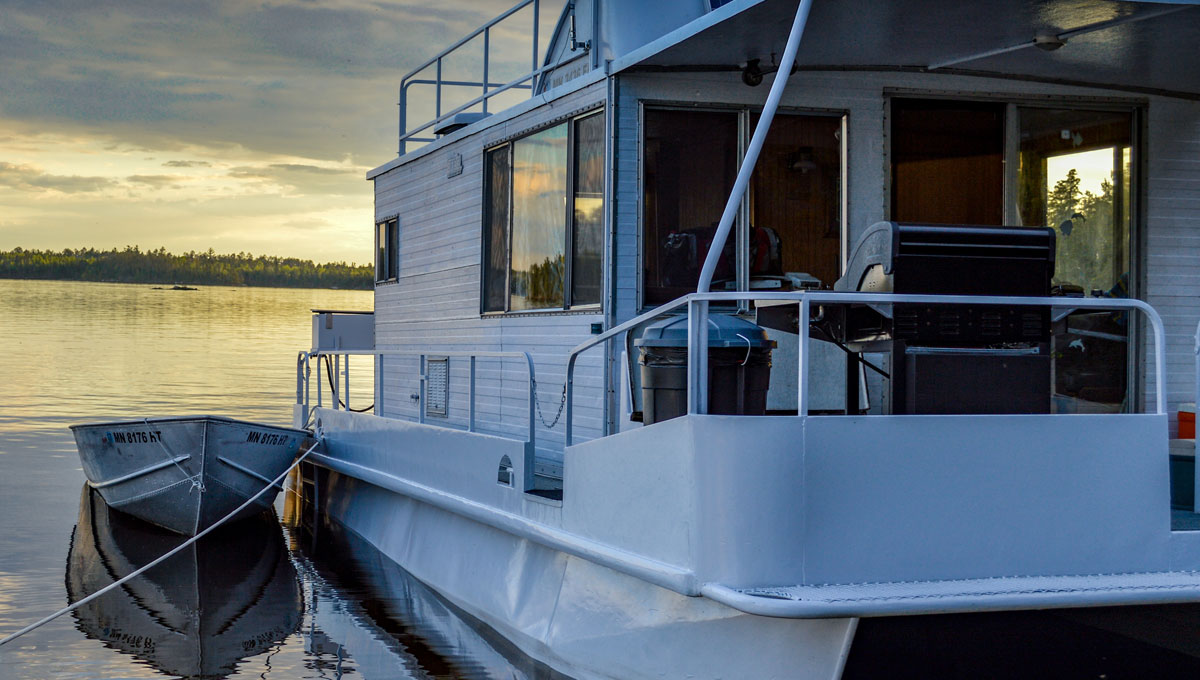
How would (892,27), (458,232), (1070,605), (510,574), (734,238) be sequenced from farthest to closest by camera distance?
(458,232) < (510,574) < (734,238) < (892,27) < (1070,605)

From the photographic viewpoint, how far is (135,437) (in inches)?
450

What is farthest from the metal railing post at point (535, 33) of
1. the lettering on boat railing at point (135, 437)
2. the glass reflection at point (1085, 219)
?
the lettering on boat railing at point (135, 437)

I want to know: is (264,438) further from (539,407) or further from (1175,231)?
(1175,231)

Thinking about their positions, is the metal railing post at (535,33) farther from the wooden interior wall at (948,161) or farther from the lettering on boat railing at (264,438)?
the lettering on boat railing at (264,438)

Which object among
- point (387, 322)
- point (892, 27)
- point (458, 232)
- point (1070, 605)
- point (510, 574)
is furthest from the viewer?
point (387, 322)

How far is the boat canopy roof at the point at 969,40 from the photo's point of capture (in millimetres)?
5652

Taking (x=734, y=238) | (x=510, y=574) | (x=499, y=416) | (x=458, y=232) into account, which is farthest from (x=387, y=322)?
(x=734, y=238)

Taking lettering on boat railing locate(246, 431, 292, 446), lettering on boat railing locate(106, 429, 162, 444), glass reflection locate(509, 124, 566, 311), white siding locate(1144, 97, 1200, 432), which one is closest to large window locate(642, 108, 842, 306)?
glass reflection locate(509, 124, 566, 311)

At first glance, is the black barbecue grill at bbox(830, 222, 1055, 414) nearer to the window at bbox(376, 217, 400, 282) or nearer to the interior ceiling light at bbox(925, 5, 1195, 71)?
the interior ceiling light at bbox(925, 5, 1195, 71)

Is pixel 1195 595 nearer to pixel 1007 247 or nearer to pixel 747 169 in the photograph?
pixel 1007 247

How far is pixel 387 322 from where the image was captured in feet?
39.3

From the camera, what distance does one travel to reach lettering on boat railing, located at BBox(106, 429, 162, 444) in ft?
36.9

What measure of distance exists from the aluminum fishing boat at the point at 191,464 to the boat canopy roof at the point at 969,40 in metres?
6.06

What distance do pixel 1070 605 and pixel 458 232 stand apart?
240 inches
